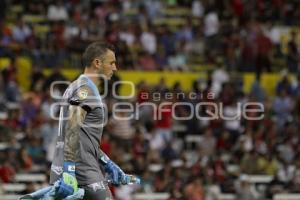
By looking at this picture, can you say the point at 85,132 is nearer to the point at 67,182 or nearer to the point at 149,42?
the point at 67,182

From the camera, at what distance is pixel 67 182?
7.27 metres

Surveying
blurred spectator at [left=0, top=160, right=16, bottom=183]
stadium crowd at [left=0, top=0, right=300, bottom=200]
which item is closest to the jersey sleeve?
stadium crowd at [left=0, top=0, right=300, bottom=200]

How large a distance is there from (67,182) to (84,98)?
761 millimetres

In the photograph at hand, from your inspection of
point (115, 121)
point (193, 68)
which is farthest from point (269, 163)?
point (193, 68)

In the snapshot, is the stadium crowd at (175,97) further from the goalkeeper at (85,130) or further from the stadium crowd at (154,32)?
the goalkeeper at (85,130)

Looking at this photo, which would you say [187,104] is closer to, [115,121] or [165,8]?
[115,121]

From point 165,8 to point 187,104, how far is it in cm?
694

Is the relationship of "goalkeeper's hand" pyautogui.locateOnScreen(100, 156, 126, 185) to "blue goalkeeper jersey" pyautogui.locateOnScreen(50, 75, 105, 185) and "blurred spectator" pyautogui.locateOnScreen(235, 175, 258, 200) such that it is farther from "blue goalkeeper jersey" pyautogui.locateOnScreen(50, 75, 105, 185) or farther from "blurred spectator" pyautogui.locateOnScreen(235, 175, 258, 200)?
"blurred spectator" pyautogui.locateOnScreen(235, 175, 258, 200)

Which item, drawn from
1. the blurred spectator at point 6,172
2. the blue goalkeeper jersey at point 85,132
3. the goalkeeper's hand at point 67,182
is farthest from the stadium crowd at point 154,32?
the goalkeeper's hand at point 67,182

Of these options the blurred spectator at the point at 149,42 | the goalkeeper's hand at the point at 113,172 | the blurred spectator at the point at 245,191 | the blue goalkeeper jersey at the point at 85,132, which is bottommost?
the blurred spectator at the point at 245,191

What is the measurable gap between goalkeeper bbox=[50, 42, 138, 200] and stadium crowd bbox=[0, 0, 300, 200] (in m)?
6.41

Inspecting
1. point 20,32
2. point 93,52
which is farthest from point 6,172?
point 93,52

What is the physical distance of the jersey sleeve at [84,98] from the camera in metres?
7.55

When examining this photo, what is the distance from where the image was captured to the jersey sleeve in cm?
755
